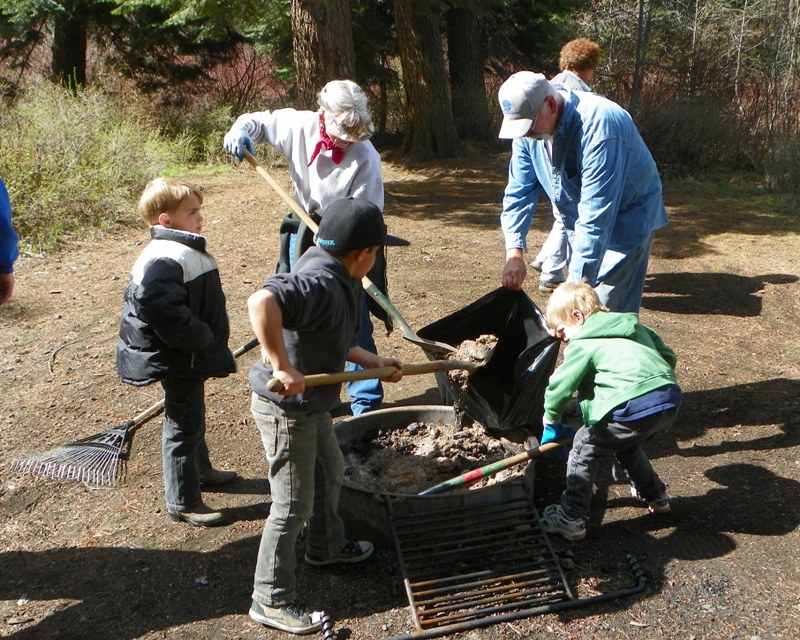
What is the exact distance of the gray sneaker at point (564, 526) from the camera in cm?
329

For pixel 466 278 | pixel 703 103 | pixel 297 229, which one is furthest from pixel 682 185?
pixel 297 229

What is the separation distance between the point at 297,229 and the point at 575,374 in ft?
5.63

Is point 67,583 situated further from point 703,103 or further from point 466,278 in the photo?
point 703,103

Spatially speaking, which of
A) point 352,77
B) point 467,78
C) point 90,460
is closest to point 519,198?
point 90,460

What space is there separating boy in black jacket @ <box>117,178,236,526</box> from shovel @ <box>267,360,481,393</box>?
0.80 meters

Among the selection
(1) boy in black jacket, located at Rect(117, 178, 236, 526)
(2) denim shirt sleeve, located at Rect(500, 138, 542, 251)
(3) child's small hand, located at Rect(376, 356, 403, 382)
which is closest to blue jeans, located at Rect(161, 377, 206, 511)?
(1) boy in black jacket, located at Rect(117, 178, 236, 526)

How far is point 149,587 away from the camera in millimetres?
3080

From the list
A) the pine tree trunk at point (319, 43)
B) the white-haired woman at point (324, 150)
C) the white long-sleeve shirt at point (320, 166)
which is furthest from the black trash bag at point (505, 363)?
the pine tree trunk at point (319, 43)

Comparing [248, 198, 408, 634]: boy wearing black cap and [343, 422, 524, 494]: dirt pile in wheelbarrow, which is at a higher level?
[248, 198, 408, 634]: boy wearing black cap

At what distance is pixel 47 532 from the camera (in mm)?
3457

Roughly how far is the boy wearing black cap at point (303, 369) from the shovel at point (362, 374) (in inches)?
1.3

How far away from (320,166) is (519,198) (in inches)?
40.0

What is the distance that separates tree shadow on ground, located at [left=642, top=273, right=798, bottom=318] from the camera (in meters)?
6.37

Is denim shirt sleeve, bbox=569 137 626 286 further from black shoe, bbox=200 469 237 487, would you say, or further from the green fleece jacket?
black shoe, bbox=200 469 237 487
